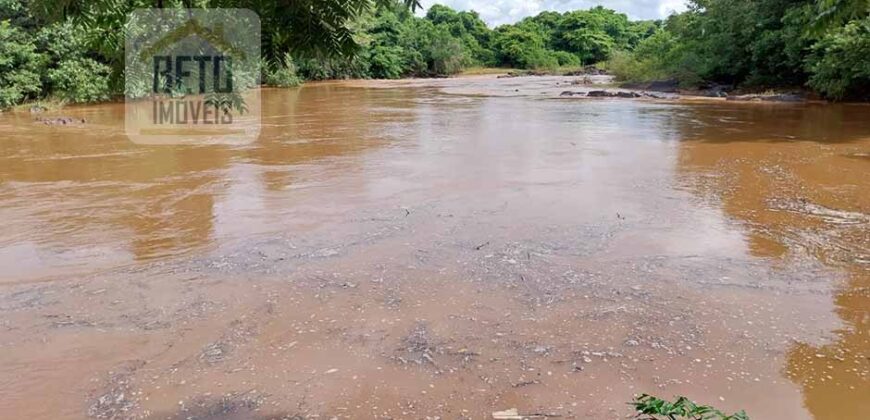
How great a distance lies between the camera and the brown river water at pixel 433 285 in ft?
11.6

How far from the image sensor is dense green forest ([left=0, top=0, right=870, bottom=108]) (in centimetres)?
181

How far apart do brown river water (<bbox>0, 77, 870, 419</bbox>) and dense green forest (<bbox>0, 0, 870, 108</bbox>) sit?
1.69 m

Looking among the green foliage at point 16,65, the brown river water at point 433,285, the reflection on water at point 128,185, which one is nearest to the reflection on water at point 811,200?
the brown river water at point 433,285

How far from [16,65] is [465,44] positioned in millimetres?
39875

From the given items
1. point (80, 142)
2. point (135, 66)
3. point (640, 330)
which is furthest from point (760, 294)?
point (80, 142)

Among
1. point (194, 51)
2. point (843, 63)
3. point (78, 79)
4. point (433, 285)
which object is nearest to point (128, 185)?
point (433, 285)

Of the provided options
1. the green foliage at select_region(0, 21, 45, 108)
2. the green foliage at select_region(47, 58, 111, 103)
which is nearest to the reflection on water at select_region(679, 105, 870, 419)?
the green foliage at select_region(47, 58, 111, 103)

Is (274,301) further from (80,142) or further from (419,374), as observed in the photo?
(80,142)

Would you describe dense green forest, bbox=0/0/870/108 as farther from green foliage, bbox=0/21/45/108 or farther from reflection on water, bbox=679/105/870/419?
reflection on water, bbox=679/105/870/419

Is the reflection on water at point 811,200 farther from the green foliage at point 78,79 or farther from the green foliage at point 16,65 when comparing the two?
the green foliage at point 16,65

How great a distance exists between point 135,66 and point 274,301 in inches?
122

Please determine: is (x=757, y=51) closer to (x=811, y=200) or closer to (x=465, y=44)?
(x=811, y=200)

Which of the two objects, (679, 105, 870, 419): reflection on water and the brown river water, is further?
(679, 105, 870, 419): reflection on water

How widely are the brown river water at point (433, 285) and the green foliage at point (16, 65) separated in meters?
8.29
